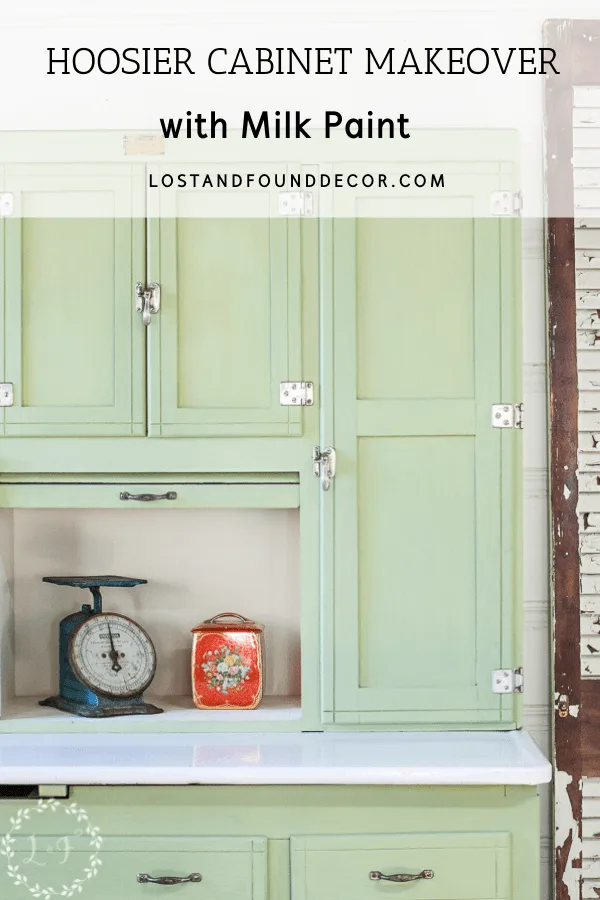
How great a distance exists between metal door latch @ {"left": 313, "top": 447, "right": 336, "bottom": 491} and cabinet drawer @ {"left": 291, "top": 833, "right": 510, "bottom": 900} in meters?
0.75

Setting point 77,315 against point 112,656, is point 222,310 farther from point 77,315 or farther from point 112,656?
point 112,656

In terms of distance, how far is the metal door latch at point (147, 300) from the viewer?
7.20 ft

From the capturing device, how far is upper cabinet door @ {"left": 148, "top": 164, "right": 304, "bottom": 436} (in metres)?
2.21

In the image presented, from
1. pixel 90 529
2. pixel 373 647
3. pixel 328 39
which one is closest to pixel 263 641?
pixel 373 647

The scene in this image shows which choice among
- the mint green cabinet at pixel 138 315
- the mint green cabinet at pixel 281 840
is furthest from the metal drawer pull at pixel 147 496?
the mint green cabinet at pixel 281 840

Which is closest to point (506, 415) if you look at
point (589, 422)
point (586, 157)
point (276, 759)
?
point (589, 422)

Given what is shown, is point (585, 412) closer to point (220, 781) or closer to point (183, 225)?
point (183, 225)

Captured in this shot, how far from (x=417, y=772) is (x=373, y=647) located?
1.11 ft

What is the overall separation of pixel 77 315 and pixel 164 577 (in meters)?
0.74

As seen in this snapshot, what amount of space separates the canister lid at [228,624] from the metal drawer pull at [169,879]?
599 mm

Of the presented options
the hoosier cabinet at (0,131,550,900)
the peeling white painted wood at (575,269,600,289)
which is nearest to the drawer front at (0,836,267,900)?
the hoosier cabinet at (0,131,550,900)

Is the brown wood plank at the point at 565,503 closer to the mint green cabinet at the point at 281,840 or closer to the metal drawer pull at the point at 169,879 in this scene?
the mint green cabinet at the point at 281,840

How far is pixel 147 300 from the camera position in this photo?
2193 mm

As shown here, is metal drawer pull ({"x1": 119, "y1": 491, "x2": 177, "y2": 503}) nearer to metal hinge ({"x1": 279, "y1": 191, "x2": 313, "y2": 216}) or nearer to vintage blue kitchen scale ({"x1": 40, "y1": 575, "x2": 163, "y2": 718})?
vintage blue kitchen scale ({"x1": 40, "y1": 575, "x2": 163, "y2": 718})
